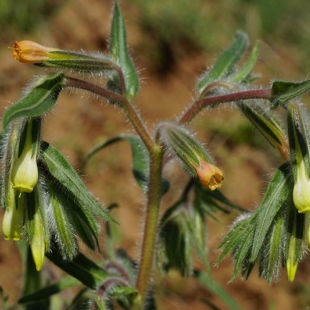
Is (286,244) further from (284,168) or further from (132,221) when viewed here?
(132,221)

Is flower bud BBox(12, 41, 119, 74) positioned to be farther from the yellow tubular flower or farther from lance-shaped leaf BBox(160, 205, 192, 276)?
lance-shaped leaf BBox(160, 205, 192, 276)

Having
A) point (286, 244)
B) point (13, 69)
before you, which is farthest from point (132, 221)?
point (286, 244)

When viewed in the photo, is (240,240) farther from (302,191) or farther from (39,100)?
(39,100)

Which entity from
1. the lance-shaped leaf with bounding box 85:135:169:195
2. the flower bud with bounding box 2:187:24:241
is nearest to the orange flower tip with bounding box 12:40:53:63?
the flower bud with bounding box 2:187:24:241

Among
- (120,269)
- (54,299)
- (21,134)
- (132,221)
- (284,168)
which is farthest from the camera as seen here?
(132,221)

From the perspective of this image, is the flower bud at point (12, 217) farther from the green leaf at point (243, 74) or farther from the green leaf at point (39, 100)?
the green leaf at point (243, 74)

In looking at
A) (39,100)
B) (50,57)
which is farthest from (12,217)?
(50,57)
